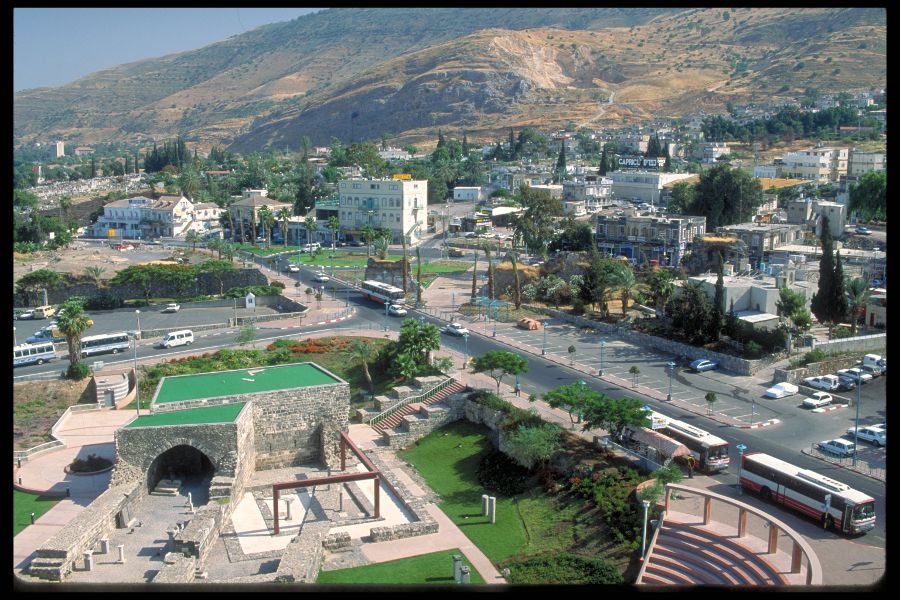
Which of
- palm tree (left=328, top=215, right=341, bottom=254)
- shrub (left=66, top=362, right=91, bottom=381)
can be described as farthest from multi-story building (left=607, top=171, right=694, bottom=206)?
shrub (left=66, top=362, right=91, bottom=381)

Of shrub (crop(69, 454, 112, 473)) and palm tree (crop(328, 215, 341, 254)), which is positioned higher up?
palm tree (crop(328, 215, 341, 254))

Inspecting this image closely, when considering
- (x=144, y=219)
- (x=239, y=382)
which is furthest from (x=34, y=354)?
(x=144, y=219)

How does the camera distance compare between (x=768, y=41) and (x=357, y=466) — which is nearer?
(x=357, y=466)

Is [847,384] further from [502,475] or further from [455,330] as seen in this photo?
[455,330]

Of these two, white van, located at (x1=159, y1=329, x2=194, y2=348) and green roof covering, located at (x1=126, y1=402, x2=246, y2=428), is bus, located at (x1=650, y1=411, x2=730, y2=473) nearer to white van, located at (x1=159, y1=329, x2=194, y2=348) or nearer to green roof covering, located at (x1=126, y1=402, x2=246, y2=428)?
green roof covering, located at (x1=126, y1=402, x2=246, y2=428)

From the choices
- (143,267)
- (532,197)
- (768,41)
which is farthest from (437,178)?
(768,41)

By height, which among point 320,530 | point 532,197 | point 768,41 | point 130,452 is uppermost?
point 768,41

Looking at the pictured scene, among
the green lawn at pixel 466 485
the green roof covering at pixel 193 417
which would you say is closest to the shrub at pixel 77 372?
the green roof covering at pixel 193 417
